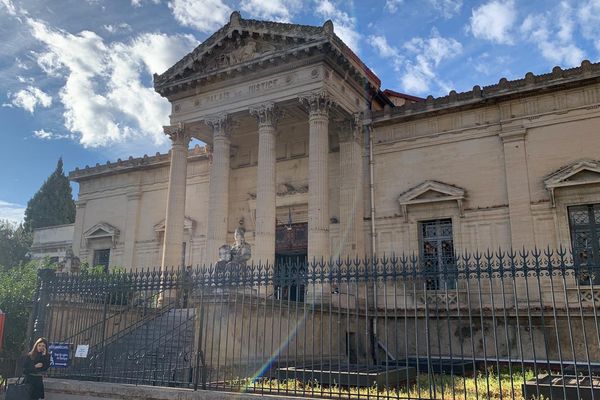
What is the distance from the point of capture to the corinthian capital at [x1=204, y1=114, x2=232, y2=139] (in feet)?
69.8

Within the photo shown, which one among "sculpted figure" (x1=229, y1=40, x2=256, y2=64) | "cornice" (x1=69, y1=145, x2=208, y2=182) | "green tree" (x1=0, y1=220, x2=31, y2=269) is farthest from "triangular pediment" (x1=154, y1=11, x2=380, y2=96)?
"green tree" (x1=0, y1=220, x2=31, y2=269)

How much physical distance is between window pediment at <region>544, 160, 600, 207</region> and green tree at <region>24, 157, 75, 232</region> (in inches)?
1639

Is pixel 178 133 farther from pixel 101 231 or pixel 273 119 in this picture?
pixel 101 231

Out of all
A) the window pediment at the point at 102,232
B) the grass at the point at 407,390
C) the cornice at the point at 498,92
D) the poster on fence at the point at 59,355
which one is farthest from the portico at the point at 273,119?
the poster on fence at the point at 59,355

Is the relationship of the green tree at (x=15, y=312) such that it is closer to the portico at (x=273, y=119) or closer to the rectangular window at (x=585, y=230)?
the portico at (x=273, y=119)

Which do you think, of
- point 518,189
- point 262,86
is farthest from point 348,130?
point 518,189

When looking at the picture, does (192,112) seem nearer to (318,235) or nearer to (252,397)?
(318,235)

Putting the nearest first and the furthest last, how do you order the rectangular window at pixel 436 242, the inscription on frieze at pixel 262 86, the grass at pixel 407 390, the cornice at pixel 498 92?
the grass at pixel 407 390 → the cornice at pixel 498 92 → the rectangular window at pixel 436 242 → the inscription on frieze at pixel 262 86

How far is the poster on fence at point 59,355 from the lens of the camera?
1092cm

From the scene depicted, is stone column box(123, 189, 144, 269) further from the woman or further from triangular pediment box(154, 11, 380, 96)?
the woman

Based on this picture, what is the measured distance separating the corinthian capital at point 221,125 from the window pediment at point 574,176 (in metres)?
11.9

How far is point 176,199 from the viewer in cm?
2178

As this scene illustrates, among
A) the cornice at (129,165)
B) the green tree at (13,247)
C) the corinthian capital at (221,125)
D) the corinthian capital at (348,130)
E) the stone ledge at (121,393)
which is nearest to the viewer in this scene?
the stone ledge at (121,393)

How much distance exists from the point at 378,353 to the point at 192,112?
1209cm
